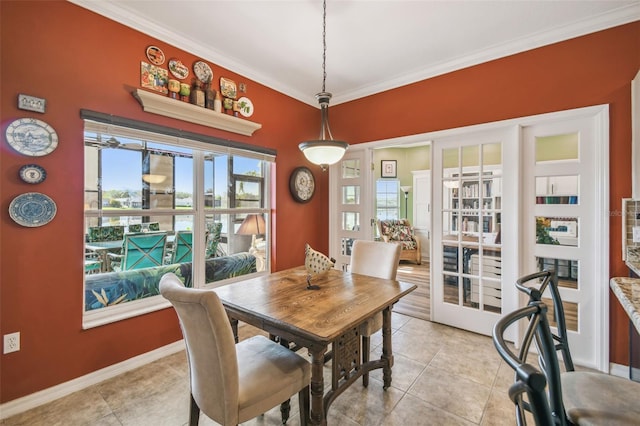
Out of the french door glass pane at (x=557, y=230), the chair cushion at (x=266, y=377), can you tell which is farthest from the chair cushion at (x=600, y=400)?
the french door glass pane at (x=557, y=230)

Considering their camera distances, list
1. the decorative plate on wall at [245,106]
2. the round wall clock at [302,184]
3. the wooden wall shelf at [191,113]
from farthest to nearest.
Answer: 1. the round wall clock at [302,184]
2. the decorative plate on wall at [245,106]
3. the wooden wall shelf at [191,113]

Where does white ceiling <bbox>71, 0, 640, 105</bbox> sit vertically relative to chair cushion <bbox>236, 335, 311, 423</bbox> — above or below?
above

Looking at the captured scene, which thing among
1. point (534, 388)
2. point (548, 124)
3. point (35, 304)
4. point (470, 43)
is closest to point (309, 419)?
point (534, 388)

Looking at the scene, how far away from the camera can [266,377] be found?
139cm

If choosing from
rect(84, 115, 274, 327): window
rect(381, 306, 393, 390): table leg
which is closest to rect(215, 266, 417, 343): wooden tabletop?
rect(381, 306, 393, 390): table leg

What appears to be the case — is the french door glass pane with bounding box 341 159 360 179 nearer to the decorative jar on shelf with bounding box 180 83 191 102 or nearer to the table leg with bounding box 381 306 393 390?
the decorative jar on shelf with bounding box 180 83 191 102

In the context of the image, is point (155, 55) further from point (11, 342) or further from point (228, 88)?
point (11, 342)

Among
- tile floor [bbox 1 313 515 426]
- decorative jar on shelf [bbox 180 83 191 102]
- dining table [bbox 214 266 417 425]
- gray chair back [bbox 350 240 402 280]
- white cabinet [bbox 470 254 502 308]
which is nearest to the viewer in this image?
dining table [bbox 214 266 417 425]

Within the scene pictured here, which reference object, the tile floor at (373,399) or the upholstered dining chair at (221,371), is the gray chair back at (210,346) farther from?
the tile floor at (373,399)

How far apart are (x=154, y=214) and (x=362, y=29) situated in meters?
2.40

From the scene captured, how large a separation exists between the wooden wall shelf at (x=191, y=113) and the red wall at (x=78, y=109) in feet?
0.22

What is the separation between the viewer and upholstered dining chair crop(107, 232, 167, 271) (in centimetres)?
233

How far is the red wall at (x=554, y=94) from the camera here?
86.1 inches

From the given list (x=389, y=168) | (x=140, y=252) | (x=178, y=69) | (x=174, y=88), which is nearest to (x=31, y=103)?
(x=174, y=88)
